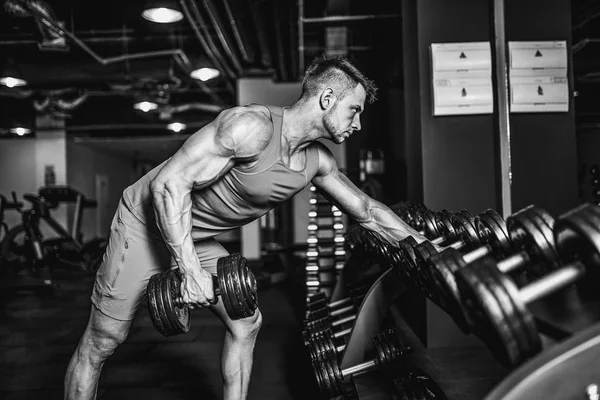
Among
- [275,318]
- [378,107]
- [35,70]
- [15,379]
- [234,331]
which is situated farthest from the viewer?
[35,70]

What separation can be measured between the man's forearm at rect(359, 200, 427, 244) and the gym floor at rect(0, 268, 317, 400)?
0.81 meters

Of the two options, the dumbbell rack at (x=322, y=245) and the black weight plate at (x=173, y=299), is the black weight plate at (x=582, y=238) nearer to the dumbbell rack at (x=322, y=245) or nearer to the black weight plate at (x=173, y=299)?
the black weight plate at (x=173, y=299)

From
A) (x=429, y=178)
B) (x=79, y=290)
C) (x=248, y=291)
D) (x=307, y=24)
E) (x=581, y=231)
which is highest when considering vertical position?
(x=307, y=24)

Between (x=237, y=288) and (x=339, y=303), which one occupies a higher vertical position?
(x=237, y=288)

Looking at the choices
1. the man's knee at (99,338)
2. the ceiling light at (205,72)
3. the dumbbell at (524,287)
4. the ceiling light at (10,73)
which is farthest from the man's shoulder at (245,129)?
the ceiling light at (10,73)

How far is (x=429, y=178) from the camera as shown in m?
2.66

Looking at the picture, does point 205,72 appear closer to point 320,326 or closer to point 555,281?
point 320,326

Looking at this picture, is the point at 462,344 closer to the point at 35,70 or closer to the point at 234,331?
the point at 234,331

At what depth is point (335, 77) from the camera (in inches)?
59.9

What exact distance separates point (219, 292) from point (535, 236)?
0.81m

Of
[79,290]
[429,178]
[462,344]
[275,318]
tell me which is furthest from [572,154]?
[79,290]

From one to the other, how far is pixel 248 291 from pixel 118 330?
49 centimetres

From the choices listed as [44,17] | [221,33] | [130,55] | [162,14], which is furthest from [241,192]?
[130,55]

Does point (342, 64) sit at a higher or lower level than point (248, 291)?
higher
